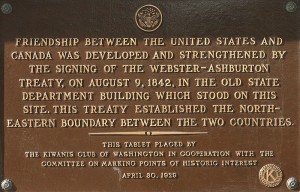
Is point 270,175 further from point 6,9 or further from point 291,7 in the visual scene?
point 6,9

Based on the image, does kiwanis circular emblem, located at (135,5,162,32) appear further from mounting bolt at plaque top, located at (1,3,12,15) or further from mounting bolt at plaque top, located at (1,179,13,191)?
mounting bolt at plaque top, located at (1,179,13,191)

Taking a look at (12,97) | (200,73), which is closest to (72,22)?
(12,97)

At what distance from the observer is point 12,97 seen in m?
4.21

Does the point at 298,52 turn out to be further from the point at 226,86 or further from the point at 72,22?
the point at 72,22

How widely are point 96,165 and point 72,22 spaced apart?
132cm

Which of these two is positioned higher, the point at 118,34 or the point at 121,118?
the point at 118,34

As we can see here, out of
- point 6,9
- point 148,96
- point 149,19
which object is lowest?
point 148,96

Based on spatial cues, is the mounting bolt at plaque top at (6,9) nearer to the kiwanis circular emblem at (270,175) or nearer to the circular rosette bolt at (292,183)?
the kiwanis circular emblem at (270,175)

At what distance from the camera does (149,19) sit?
13.8 ft

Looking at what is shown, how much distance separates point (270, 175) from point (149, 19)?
179 centimetres

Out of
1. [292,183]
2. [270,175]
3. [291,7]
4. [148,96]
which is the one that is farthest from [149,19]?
[292,183]

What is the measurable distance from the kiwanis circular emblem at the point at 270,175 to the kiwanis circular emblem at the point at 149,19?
1623mm

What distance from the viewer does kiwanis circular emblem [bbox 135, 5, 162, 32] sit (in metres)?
4.21

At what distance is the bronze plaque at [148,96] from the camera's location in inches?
164
